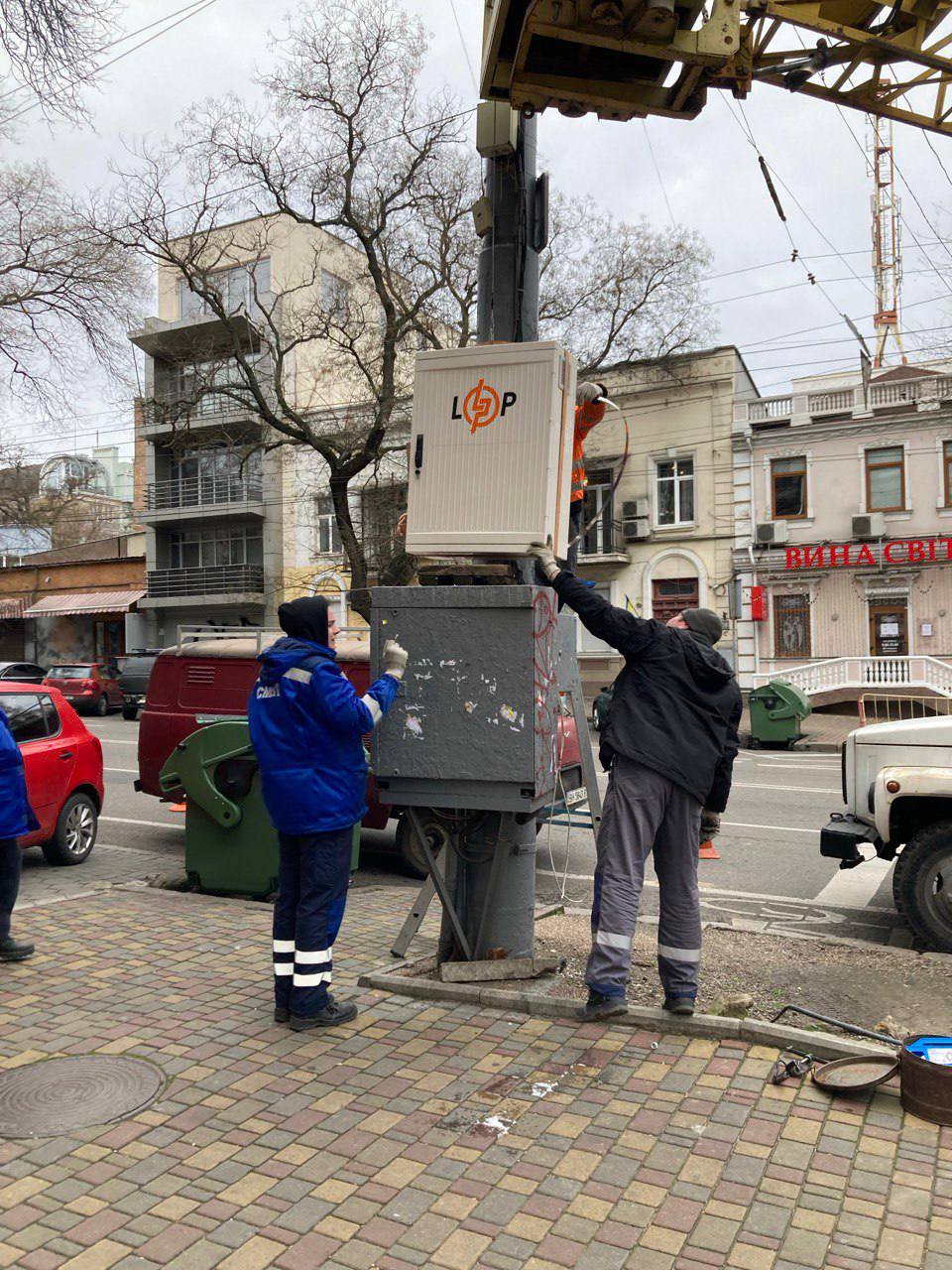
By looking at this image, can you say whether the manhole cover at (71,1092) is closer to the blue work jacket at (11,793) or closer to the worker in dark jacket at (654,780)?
the blue work jacket at (11,793)

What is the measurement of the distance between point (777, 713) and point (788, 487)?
10179mm

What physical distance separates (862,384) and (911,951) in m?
24.0

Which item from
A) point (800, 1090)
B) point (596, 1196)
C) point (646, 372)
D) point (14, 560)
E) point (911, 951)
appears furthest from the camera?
point (14, 560)

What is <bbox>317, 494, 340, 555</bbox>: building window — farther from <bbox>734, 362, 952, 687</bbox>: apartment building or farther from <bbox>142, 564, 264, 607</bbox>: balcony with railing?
<bbox>734, 362, 952, 687</bbox>: apartment building

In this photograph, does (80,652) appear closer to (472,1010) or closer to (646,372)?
(646,372)

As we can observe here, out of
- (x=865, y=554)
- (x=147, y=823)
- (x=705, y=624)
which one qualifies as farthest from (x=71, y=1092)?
(x=865, y=554)

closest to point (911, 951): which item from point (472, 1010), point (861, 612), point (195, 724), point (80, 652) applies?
point (472, 1010)

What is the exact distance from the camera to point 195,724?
9477mm

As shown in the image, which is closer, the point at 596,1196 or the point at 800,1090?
the point at 596,1196

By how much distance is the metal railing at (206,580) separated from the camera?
37.2m

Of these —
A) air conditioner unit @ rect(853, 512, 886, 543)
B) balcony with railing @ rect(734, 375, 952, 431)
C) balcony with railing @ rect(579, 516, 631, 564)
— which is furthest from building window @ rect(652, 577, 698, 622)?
air conditioner unit @ rect(853, 512, 886, 543)

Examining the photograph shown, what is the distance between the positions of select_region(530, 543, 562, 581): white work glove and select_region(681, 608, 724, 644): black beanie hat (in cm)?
75

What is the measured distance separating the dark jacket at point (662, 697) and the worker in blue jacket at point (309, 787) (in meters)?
0.95

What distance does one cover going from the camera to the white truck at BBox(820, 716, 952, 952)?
19.6ft
